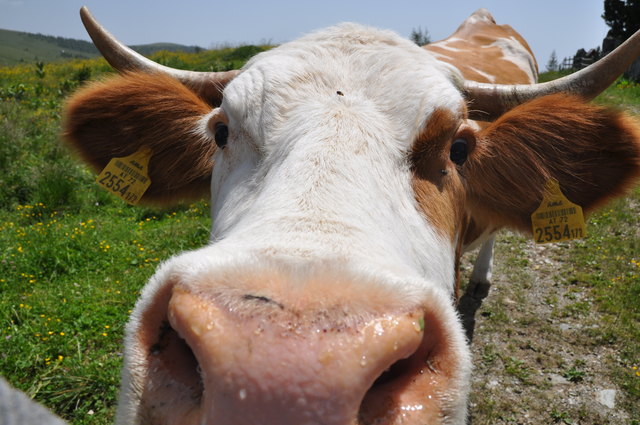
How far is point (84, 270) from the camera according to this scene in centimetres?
524

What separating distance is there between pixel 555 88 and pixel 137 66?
7.96 feet

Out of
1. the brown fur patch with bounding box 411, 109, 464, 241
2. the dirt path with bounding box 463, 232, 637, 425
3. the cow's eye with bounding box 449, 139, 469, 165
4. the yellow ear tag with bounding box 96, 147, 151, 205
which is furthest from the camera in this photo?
the dirt path with bounding box 463, 232, 637, 425

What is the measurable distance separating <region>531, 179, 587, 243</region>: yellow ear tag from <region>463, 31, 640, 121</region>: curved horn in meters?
0.48

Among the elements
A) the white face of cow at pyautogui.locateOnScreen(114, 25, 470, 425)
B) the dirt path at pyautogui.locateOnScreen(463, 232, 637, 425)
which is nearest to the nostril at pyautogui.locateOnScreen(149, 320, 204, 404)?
the white face of cow at pyautogui.locateOnScreen(114, 25, 470, 425)

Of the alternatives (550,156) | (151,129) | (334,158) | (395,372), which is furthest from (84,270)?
(395,372)

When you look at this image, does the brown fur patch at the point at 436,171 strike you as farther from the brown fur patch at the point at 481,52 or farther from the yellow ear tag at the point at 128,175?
the brown fur patch at the point at 481,52

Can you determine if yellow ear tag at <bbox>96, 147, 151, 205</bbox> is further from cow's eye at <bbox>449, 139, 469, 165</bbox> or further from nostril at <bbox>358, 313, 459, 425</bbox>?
nostril at <bbox>358, 313, 459, 425</bbox>

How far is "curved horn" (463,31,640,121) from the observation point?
2.35 meters

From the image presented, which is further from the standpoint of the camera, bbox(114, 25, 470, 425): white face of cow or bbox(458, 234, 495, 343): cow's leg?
bbox(458, 234, 495, 343): cow's leg

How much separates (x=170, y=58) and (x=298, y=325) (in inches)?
872

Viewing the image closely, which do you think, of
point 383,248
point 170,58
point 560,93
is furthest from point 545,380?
point 170,58

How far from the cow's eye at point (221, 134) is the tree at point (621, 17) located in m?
29.3

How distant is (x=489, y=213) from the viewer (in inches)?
101

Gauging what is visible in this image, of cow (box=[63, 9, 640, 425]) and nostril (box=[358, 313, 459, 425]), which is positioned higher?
cow (box=[63, 9, 640, 425])
